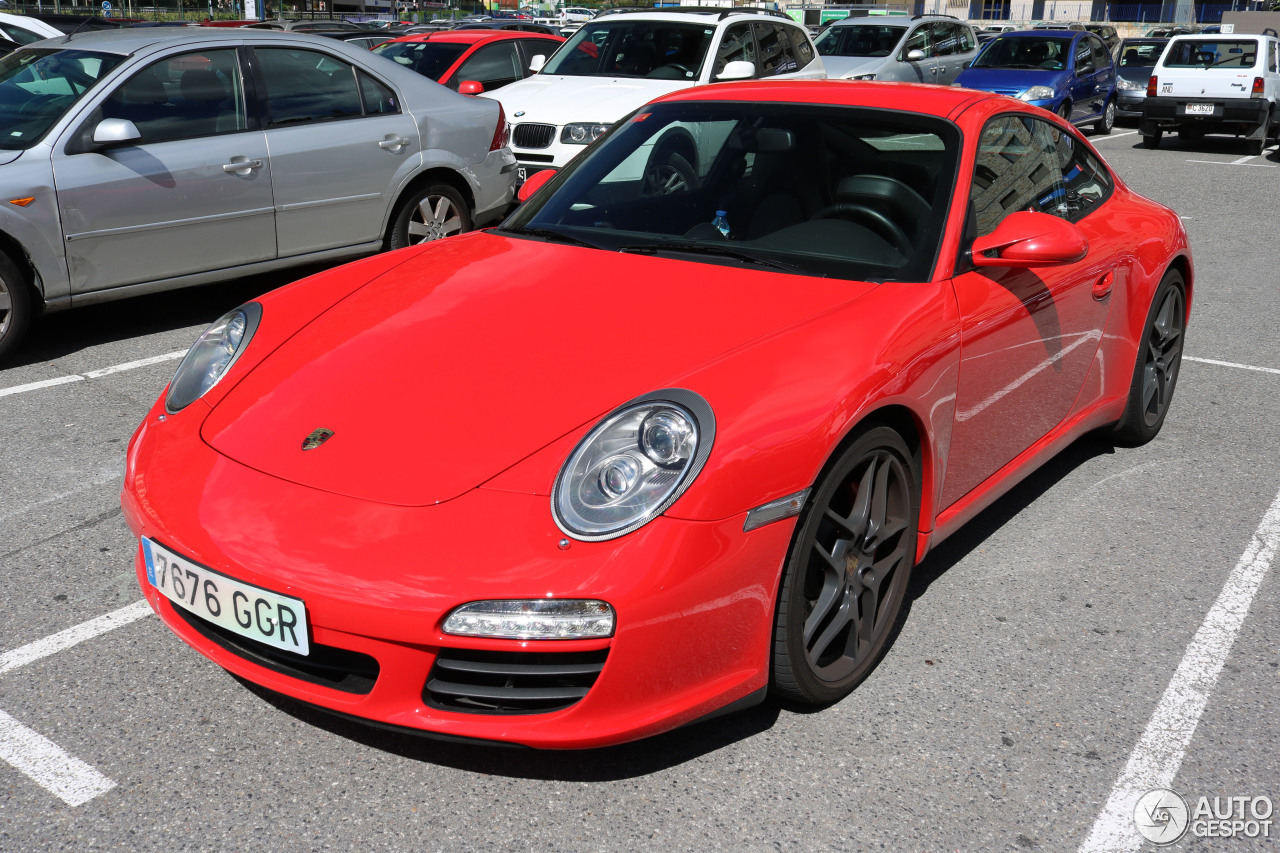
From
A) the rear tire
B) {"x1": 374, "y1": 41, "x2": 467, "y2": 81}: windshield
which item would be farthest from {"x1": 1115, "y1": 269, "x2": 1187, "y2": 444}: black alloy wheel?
{"x1": 374, "y1": 41, "x2": 467, "y2": 81}: windshield

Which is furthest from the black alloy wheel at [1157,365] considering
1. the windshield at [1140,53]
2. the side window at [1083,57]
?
the windshield at [1140,53]

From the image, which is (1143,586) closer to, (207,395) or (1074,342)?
(1074,342)

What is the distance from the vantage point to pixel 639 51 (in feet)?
32.0

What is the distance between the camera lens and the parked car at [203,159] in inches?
213

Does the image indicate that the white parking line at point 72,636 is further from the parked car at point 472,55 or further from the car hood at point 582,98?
the parked car at point 472,55

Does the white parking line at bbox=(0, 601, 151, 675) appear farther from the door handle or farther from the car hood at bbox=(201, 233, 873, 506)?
the door handle

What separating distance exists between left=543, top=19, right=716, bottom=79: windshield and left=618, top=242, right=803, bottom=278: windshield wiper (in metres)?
6.48

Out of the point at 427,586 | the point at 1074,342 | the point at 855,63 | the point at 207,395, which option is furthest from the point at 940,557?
the point at 855,63

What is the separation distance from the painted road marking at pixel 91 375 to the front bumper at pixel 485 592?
10.2ft

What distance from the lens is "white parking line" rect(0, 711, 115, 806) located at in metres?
2.46

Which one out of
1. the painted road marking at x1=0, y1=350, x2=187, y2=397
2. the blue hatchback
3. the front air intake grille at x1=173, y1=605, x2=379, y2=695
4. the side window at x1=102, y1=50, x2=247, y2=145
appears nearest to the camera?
the front air intake grille at x1=173, y1=605, x2=379, y2=695

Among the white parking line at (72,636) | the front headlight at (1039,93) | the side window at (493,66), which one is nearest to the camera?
the white parking line at (72,636)

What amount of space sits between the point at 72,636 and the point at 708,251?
80.6 inches

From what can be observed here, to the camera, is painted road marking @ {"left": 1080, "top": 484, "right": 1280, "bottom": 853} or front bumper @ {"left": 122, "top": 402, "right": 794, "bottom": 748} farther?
painted road marking @ {"left": 1080, "top": 484, "right": 1280, "bottom": 853}
